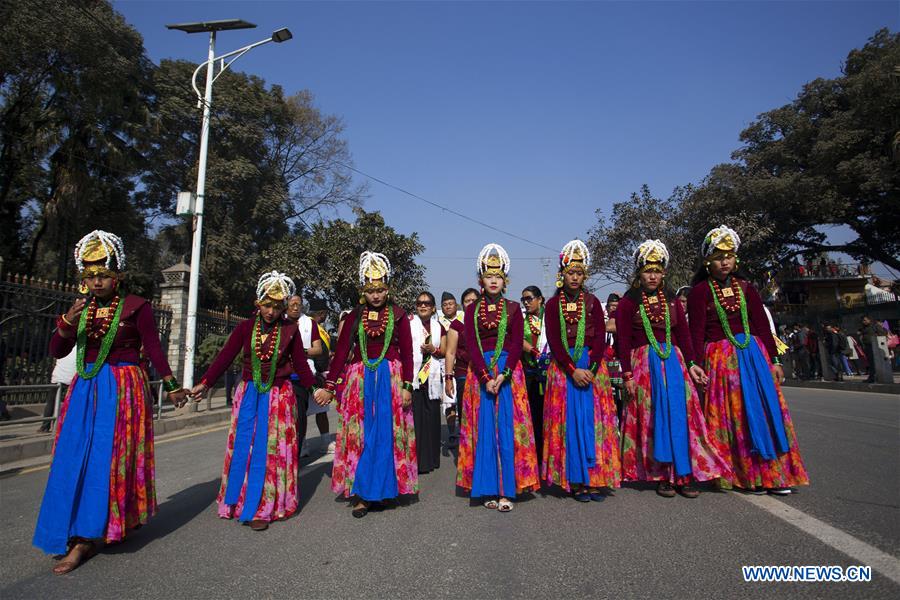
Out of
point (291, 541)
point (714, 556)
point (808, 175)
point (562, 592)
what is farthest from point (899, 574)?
point (808, 175)

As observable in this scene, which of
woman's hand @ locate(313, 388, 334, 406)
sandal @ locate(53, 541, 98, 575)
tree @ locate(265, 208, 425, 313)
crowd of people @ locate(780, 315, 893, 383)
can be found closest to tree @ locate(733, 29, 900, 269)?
crowd of people @ locate(780, 315, 893, 383)

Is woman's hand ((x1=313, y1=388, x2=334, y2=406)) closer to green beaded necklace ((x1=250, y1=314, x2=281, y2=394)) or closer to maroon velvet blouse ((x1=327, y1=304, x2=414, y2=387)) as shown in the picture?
maroon velvet blouse ((x1=327, y1=304, x2=414, y2=387))

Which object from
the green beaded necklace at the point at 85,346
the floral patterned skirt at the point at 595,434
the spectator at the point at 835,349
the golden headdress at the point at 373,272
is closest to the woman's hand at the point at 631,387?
the floral patterned skirt at the point at 595,434

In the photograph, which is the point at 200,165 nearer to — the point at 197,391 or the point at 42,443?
the point at 42,443

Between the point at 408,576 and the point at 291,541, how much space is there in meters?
1.10

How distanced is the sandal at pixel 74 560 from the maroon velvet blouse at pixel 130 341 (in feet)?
3.82

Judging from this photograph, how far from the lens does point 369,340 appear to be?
489 centimetres

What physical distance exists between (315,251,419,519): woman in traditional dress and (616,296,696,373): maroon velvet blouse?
192 cm

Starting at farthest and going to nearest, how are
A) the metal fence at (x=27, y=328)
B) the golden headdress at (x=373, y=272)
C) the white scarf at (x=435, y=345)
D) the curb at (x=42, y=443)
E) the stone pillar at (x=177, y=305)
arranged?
the stone pillar at (x=177, y=305), the metal fence at (x=27, y=328), the curb at (x=42, y=443), the white scarf at (x=435, y=345), the golden headdress at (x=373, y=272)

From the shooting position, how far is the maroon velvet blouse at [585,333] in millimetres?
4824

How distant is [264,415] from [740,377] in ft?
13.2

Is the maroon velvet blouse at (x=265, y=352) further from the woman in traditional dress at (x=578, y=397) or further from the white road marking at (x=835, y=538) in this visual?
the white road marking at (x=835, y=538)

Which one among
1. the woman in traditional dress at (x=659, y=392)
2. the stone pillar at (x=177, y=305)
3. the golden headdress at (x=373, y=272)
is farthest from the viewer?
the stone pillar at (x=177, y=305)

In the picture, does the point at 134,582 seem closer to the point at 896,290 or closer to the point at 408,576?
the point at 408,576
